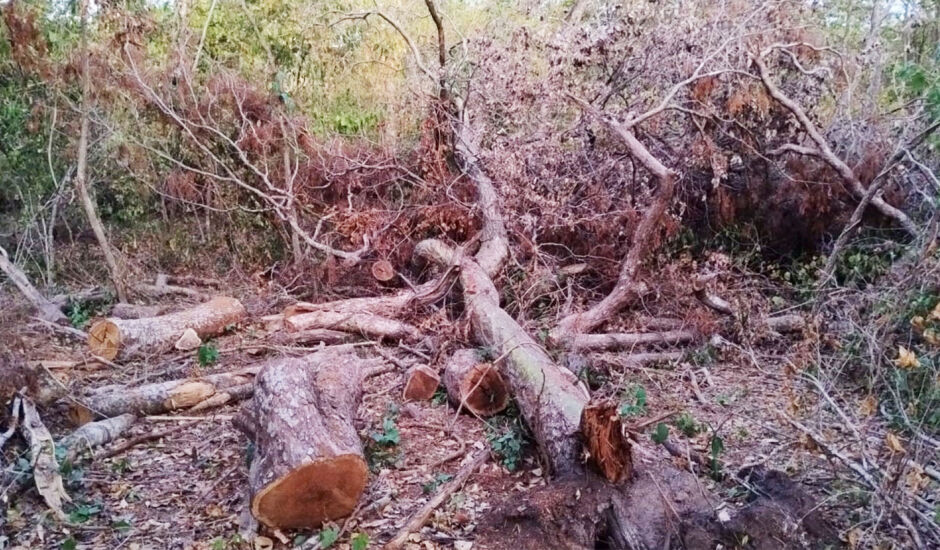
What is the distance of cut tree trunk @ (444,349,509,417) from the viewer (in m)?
4.03

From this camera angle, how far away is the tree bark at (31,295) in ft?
19.1

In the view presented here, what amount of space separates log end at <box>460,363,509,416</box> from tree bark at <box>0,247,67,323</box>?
13.4ft

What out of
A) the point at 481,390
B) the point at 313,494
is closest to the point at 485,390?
the point at 481,390

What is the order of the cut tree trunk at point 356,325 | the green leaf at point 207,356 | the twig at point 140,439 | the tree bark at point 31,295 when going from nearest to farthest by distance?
the twig at point 140,439 < the green leaf at point 207,356 < the cut tree trunk at point 356,325 < the tree bark at point 31,295

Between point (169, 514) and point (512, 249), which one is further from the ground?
point (512, 249)

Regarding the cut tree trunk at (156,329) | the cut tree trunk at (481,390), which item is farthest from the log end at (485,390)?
the cut tree trunk at (156,329)

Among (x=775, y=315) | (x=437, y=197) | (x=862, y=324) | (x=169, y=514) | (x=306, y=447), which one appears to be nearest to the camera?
(x=306, y=447)

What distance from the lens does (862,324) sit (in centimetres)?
377

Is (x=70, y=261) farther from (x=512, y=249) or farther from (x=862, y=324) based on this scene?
(x=862, y=324)

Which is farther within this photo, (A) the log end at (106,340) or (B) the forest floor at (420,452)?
(A) the log end at (106,340)

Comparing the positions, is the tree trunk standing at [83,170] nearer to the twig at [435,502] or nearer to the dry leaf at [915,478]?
the twig at [435,502]

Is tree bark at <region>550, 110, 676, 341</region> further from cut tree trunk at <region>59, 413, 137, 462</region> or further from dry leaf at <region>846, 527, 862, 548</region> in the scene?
cut tree trunk at <region>59, 413, 137, 462</region>

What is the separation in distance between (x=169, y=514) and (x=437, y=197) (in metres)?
4.18

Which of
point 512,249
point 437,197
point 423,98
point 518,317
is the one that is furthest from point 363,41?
point 518,317
